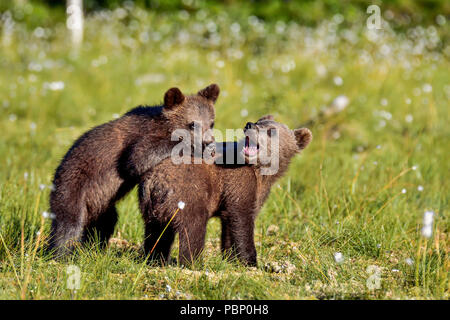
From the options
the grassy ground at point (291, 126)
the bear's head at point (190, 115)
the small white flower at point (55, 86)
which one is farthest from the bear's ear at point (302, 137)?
the small white flower at point (55, 86)

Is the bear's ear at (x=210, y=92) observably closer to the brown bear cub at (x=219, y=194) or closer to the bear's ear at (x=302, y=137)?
the brown bear cub at (x=219, y=194)

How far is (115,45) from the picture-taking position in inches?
440

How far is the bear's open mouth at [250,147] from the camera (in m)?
4.42

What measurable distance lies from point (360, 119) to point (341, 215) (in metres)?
3.89

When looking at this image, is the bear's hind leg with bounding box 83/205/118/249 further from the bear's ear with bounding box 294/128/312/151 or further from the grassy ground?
the bear's ear with bounding box 294/128/312/151

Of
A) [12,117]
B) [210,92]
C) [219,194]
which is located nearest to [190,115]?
[210,92]

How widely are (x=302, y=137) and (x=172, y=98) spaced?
50.8 inches

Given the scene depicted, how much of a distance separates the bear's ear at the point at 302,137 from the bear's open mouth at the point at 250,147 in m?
0.62

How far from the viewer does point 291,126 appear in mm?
7859

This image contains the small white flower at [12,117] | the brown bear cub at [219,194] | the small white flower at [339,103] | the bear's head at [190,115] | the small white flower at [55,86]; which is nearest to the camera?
the brown bear cub at [219,194]

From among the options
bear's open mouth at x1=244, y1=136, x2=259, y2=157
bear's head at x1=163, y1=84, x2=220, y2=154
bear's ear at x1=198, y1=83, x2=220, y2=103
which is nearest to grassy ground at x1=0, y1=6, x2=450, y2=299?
bear's open mouth at x1=244, y1=136, x2=259, y2=157

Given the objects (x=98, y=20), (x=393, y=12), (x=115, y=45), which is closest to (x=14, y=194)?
(x=115, y=45)

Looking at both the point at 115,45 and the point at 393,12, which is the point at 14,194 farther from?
the point at 393,12

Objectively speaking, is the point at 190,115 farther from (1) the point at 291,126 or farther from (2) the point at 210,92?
(1) the point at 291,126
